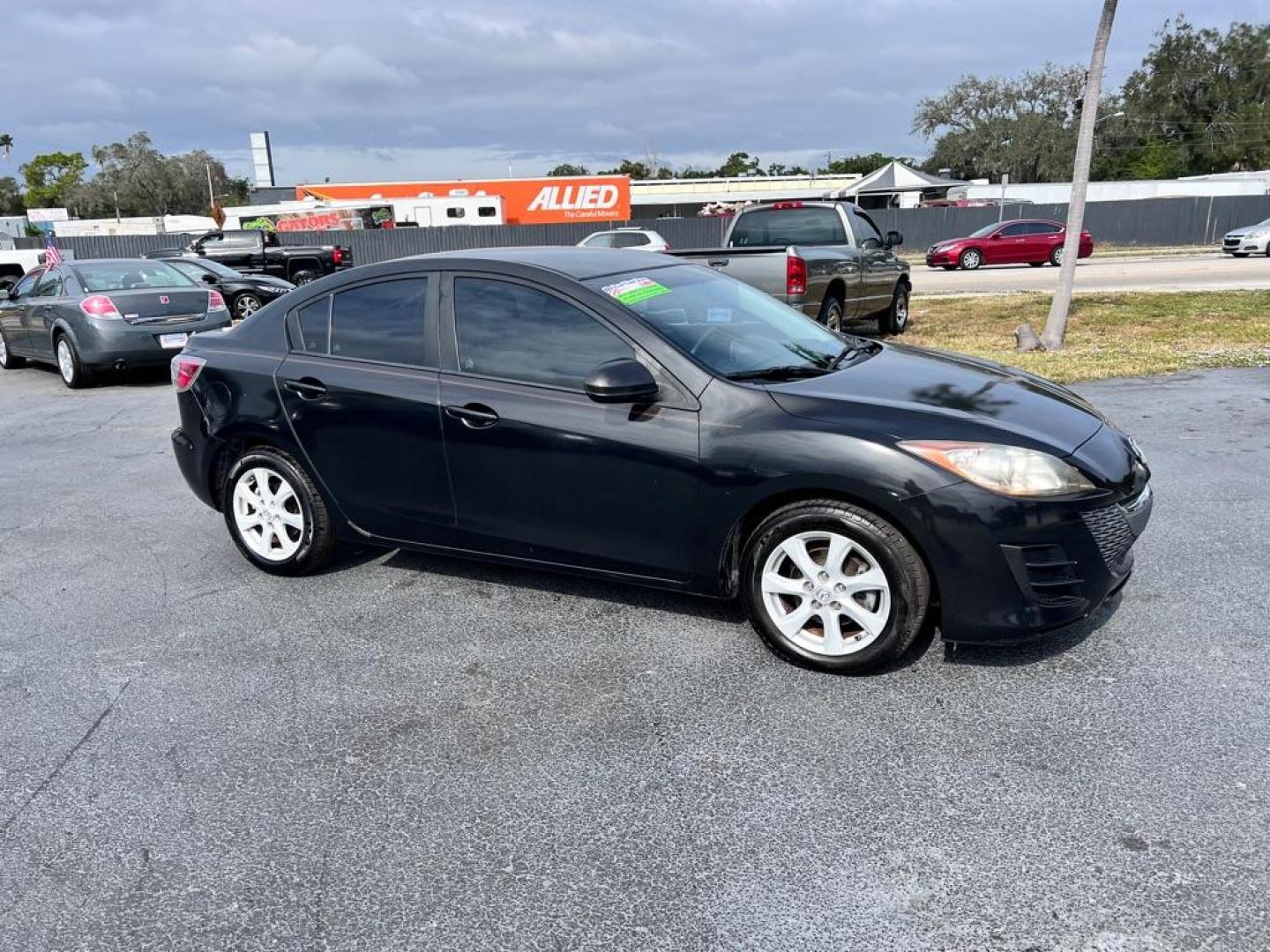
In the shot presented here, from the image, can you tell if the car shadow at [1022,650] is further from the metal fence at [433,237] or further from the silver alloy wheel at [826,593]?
the metal fence at [433,237]

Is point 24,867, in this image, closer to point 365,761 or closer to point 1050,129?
point 365,761

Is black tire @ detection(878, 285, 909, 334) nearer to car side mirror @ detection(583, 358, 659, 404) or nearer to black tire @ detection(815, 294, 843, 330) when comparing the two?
black tire @ detection(815, 294, 843, 330)

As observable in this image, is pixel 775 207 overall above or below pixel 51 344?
above

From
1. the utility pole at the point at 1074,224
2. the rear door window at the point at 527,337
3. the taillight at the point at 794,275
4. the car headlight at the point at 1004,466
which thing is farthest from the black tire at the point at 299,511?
the utility pole at the point at 1074,224

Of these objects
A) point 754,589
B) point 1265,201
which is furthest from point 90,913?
point 1265,201

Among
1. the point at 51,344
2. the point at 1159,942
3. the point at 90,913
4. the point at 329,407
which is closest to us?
the point at 1159,942

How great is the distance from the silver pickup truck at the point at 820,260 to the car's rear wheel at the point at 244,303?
369 inches

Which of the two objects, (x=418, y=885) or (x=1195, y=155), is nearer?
(x=418, y=885)

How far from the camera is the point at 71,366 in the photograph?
11.8 meters

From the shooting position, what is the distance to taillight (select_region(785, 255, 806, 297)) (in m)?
10.5

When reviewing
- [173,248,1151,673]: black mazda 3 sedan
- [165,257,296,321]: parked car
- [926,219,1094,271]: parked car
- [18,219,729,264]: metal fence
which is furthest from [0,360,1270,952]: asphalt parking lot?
[18,219,729,264]: metal fence

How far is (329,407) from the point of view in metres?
4.70

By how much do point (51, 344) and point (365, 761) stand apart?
1124 cm

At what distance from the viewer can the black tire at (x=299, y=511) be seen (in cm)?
491
